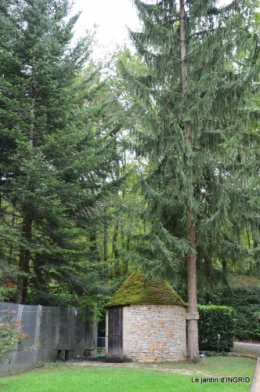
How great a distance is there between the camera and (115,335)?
14445 millimetres

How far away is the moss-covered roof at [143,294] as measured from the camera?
1432cm

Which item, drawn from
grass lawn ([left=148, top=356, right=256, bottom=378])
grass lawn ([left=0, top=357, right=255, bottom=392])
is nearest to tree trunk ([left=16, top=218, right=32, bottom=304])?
grass lawn ([left=0, top=357, right=255, bottom=392])

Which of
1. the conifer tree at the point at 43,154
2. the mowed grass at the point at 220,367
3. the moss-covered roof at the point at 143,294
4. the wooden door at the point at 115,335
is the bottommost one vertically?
the mowed grass at the point at 220,367

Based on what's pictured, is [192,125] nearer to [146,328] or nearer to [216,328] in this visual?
[146,328]

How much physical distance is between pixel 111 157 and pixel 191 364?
8155mm

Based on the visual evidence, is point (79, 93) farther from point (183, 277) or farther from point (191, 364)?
point (191, 364)

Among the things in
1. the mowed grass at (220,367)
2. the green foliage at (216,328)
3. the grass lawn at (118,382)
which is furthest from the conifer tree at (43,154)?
the green foliage at (216,328)

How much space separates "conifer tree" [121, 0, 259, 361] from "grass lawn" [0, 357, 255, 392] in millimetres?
3231

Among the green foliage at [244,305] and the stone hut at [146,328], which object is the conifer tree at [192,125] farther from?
the green foliage at [244,305]

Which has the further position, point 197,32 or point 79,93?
point 79,93

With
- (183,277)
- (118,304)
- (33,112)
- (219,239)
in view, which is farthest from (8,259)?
(219,239)

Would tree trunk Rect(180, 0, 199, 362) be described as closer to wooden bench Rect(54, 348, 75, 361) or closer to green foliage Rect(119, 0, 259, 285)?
green foliage Rect(119, 0, 259, 285)

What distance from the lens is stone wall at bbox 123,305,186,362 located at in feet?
45.0

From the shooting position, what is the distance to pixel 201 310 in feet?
60.2
